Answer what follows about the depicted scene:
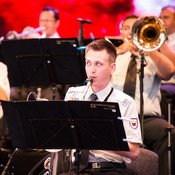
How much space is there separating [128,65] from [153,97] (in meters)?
0.52

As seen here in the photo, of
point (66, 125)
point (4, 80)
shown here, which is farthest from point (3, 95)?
point (66, 125)

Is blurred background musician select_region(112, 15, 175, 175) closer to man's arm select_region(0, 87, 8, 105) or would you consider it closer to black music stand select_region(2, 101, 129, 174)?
man's arm select_region(0, 87, 8, 105)

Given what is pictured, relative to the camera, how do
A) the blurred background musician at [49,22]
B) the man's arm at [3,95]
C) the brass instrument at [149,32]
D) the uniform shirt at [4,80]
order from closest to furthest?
the man's arm at [3,95], the uniform shirt at [4,80], the brass instrument at [149,32], the blurred background musician at [49,22]

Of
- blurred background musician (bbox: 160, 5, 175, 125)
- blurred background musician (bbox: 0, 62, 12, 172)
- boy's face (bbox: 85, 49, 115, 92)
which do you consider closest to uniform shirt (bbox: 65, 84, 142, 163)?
boy's face (bbox: 85, 49, 115, 92)

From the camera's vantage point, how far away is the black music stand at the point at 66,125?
9.13ft

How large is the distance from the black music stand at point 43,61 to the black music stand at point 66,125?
1.90 m

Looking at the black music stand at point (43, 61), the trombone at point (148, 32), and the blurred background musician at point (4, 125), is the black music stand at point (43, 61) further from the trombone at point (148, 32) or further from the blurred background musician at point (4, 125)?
the trombone at point (148, 32)

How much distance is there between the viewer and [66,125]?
2.88 metres

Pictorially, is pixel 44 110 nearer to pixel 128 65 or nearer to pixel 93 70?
pixel 93 70

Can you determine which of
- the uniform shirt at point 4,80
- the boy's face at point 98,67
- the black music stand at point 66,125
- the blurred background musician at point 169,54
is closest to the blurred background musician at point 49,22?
the uniform shirt at point 4,80

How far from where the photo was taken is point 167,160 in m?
4.75

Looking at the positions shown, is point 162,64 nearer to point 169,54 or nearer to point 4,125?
point 169,54

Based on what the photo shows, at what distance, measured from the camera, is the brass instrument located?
5.02m

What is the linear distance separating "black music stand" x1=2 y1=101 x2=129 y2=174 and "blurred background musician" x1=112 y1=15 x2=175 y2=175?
6.95 ft
